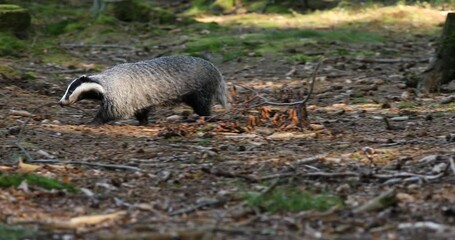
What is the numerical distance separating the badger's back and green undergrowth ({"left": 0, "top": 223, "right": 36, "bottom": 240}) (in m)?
4.88

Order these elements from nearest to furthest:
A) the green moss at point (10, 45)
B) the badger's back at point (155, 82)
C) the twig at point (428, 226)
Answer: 1. the twig at point (428, 226)
2. the badger's back at point (155, 82)
3. the green moss at point (10, 45)

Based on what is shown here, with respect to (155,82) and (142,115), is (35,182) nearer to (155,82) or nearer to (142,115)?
(142,115)

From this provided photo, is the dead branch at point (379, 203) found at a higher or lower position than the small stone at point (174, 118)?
higher

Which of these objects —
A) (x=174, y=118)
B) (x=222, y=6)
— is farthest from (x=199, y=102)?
(x=222, y=6)

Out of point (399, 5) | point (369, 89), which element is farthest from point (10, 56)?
point (399, 5)

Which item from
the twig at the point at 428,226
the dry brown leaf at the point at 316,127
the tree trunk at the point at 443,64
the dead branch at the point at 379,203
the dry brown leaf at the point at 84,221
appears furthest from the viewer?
the tree trunk at the point at 443,64

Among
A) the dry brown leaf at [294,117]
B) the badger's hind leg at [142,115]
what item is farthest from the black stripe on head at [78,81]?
the dry brown leaf at [294,117]

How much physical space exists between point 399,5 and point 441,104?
11.0 metres

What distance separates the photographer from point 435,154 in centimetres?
744

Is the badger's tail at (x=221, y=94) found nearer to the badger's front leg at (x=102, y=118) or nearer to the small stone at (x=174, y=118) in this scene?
the small stone at (x=174, y=118)

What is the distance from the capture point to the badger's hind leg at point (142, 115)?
34.1 feet

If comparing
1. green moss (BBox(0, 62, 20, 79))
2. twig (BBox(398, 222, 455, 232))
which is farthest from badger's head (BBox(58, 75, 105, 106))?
twig (BBox(398, 222, 455, 232))

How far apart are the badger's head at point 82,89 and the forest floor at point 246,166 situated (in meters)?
0.31

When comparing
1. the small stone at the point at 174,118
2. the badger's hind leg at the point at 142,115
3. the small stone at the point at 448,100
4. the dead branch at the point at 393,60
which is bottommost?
the dead branch at the point at 393,60
